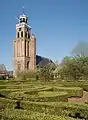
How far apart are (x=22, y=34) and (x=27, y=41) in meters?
3.81

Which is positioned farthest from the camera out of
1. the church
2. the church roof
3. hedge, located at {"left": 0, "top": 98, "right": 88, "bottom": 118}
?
the church roof

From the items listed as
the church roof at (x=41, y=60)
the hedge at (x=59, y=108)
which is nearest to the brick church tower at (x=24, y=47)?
the church roof at (x=41, y=60)

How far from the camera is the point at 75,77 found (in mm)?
53000

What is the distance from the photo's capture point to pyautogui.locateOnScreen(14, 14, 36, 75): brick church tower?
335 feet

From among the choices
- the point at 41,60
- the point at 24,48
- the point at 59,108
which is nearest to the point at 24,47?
the point at 24,48

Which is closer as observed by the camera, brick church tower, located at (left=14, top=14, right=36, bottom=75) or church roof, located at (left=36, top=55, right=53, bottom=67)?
brick church tower, located at (left=14, top=14, right=36, bottom=75)

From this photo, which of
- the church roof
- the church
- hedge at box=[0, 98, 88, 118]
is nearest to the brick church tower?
the church

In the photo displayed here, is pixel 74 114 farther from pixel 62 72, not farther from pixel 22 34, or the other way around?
pixel 22 34

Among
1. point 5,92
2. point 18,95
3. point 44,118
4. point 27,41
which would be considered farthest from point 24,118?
point 27,41

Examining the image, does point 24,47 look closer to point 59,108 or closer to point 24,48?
point 24,48

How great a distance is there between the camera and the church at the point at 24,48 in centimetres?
10169

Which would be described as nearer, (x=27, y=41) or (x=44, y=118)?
(x=44, y=118)

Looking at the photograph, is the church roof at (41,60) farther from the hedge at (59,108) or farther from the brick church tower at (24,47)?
the hedge at (59,108)

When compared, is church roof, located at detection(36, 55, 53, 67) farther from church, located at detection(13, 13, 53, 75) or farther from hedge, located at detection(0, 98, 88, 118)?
hedge, located at detection(0, 98, 88, 118)
